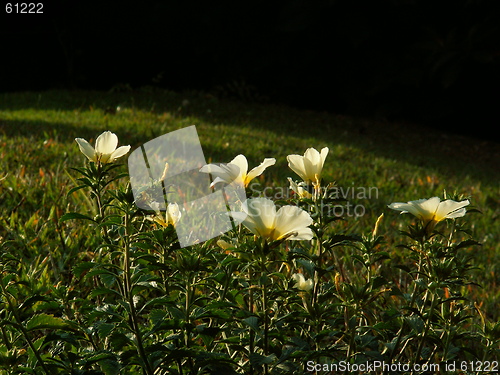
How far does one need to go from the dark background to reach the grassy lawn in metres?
0.65


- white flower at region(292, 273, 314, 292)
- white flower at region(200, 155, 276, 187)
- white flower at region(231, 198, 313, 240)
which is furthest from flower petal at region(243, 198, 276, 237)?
white flower at region(292, 273, 314, 292)

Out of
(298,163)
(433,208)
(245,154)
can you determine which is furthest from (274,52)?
(433,208)

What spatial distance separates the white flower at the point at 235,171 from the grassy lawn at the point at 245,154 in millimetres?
211

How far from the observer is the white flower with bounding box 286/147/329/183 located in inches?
44.1

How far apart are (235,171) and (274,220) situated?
0.71 feet

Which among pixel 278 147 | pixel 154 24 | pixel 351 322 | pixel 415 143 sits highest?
pixel 154 24

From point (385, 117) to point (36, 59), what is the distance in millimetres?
5515

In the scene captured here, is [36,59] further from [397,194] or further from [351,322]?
[351,322]

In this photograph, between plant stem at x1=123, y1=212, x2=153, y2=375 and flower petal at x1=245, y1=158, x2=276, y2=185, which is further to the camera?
flower petal at x1=245, y1=158, x2=276, y2=185

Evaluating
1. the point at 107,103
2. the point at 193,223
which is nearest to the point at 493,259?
the point at 193,223

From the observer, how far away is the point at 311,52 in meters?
8.20

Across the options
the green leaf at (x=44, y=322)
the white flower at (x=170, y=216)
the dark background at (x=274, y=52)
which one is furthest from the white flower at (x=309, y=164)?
the dark background at (x=274, y=52)

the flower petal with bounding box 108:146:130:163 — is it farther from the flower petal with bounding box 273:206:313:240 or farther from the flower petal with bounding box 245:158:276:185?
the flower petal with bounding box 273:206:313:240

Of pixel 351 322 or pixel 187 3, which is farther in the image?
pixel 187 3
